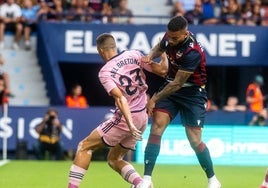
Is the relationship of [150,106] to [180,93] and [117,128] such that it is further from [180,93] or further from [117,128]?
[117,128]

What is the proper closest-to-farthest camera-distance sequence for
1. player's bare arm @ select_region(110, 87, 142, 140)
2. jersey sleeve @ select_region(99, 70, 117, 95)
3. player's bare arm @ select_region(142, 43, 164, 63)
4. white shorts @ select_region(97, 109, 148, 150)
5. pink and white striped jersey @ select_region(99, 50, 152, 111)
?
player's bare arm @ select_region(110, 87, 142, 140), jersey sleeve @ select_region(99, 70, 117, 95), pink and white striped jersey @ select_region(99, 50, 152, 111), white shorts @ select_region(97, 109, 148, 150), player's bare arm @ select_region(142, 43, 164, 63)

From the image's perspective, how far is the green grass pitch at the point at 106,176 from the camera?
1555 cm

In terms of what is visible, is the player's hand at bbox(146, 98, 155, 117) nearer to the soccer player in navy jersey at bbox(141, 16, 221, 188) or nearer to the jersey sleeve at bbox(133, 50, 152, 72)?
the soccer player in navy jersey at bbox(141, 16, 221, 188)

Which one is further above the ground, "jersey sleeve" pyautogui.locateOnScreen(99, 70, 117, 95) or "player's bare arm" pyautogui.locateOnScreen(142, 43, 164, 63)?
"player's bare arm" pyautogui.locateOnScreen(142, 43, 164, 63)

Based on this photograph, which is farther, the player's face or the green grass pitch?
the green grass pitch

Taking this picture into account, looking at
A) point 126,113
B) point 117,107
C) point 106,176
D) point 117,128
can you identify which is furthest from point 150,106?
point 106,176

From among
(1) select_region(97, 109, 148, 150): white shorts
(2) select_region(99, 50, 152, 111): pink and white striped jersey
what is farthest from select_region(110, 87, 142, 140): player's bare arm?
(1) select_region(97, 109, 148, 150): white shorts

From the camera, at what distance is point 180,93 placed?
43.9ft

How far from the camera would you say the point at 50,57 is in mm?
24781

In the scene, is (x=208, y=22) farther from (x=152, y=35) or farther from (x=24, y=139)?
(x=24, y=139)

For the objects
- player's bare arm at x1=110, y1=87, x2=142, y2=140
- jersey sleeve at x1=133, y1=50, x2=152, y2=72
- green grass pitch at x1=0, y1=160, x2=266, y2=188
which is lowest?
green grass pitch at x1=0, y1=160, x2=266, y2=188

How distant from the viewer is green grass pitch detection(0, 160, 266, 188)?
51.0 ft

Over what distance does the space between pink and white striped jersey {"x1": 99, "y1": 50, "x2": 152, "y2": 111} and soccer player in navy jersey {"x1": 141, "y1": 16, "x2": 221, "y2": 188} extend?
0.27m

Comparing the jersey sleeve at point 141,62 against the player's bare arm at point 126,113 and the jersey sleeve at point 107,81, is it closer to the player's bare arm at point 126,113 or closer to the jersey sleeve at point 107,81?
the jersey sleeve at point 107,81
